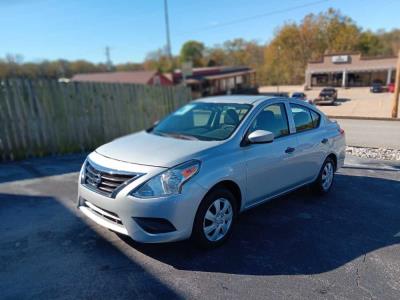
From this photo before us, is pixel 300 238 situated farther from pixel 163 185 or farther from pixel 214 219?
pixel 163 185

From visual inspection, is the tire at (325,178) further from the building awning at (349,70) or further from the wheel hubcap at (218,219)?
the building awning at (349,70)

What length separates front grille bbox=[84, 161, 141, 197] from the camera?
293 centimetres

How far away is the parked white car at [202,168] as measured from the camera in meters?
2.87

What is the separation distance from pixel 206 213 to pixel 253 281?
0.78m

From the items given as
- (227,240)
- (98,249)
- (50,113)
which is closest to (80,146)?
(50,113)

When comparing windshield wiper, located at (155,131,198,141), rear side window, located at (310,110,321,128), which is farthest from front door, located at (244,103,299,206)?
rear side window, located at (310,110,321,128)

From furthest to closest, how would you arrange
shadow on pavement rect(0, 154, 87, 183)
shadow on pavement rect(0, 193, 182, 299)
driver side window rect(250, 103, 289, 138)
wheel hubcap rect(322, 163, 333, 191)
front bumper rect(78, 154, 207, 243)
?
shadow on pavement rect(0, 154, 87, 183) → wheel hubcap rect(322, 163, 333, 191) → driver side window rect(250, 103, 289, 138) → front bumper rect(78, 154, 207, 243) → shadow on pavement rect(0, 193, 182, 299)

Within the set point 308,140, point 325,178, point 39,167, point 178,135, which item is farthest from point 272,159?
point 39,167

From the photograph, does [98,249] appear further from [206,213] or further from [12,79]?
[12,79]

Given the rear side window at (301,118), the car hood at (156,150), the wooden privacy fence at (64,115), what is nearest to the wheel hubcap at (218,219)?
the car hood at (156,150)

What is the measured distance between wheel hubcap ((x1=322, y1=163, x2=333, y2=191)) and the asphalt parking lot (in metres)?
0.29

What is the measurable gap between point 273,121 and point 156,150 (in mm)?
1704

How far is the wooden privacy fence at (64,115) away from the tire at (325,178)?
6.32 metres

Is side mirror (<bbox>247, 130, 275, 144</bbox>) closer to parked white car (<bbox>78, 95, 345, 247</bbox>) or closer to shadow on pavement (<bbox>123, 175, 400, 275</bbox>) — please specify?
parked white car (<bbox>78, 95, 345, 247</bbox>)
